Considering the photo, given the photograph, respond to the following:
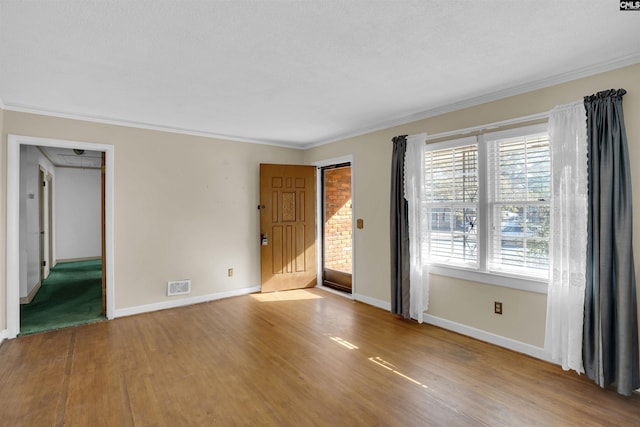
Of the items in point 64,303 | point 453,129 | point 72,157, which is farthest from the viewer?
point 72,157

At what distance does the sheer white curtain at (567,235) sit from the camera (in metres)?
2.71

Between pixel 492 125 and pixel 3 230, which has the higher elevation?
pixel 492 125

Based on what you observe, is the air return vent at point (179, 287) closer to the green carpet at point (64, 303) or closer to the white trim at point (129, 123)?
the green carpet at point (64, 303)

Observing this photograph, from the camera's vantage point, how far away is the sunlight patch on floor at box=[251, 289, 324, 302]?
512 cm

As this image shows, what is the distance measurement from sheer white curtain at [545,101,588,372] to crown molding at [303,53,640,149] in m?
0.26

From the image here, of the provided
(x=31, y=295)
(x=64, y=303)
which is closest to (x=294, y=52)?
(x=64, y=303)

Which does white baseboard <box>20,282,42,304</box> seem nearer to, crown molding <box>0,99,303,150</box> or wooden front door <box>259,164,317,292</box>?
crown molding <box>0,99,303,150</box>

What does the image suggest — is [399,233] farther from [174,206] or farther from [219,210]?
[174,206]

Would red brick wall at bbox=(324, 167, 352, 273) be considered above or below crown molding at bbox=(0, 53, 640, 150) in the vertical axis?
below

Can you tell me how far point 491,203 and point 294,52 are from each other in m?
2.42

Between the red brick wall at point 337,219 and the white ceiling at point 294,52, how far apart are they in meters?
2.18

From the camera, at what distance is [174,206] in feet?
15.5

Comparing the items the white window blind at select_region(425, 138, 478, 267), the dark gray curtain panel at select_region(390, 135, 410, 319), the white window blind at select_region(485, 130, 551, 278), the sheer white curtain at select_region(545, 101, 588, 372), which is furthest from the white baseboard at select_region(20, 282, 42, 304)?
the sheer white curtain at select_region(545, 101, 588, 372)

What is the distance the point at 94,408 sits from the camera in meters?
2.37
